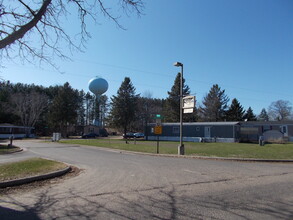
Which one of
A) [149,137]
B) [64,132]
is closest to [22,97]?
[64,132]

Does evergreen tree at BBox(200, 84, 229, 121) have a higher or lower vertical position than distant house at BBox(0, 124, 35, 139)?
higher

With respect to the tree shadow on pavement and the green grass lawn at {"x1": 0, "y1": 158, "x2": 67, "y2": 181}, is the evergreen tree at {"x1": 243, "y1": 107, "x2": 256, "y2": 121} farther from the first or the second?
the tree shadow on pavement

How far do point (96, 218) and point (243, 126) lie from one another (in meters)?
35.6

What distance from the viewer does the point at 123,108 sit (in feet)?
158

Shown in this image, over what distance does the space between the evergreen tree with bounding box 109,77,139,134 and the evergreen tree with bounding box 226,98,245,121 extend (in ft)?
80.7

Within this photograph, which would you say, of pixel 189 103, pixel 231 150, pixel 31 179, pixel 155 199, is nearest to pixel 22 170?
pixel 31 179

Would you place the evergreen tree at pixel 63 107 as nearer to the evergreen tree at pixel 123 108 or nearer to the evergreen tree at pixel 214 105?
the evergreen tree at pixel 123 108

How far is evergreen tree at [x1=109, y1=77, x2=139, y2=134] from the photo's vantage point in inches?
1893

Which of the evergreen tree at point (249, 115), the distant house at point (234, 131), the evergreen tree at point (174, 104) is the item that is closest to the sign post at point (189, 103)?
the distant house at point (234, 131)

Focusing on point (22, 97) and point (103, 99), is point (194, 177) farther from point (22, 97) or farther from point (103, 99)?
point (103, 99)

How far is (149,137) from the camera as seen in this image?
4481cm

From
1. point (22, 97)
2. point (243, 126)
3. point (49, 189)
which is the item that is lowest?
point (49, 189)

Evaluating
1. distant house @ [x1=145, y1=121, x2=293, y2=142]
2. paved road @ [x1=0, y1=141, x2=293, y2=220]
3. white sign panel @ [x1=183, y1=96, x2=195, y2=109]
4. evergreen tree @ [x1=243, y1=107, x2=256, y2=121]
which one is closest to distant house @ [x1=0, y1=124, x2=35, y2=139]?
distant house @ [x1=145, y1=121, x2=293, y2=142]

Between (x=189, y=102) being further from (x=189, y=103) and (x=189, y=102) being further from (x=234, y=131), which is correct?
(x=234, y=131)
